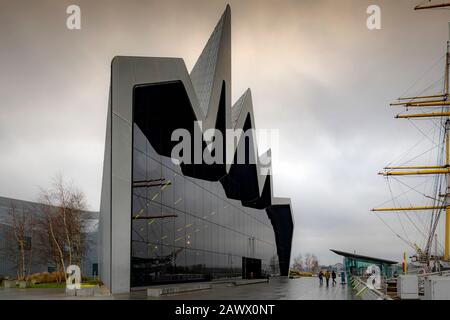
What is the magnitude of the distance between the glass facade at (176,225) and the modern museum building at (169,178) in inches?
1.9

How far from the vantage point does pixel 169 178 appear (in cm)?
2658

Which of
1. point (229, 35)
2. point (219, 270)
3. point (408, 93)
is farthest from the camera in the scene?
point (408, 93)

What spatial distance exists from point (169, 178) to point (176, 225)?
8.90ft

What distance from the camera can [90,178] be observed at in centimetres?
6731

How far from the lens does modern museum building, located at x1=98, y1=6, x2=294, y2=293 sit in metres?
21.3

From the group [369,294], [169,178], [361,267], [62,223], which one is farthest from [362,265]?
[62,223]

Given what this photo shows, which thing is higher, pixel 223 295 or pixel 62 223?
pixel 62 223

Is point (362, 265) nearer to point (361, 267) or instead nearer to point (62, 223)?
point (361, 267)

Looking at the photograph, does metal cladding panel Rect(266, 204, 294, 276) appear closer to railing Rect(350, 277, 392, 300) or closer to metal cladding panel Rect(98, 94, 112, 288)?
railing Rect(350, 277, 392, 300)

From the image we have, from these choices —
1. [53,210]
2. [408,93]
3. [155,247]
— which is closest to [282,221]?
[408,93]

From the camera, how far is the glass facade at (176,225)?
22734 mm

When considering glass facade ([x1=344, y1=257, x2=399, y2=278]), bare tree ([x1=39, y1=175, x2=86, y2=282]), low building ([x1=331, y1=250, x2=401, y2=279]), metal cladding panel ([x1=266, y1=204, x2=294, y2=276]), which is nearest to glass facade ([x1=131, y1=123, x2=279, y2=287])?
low building ([x1=331, y1=250, x2=401, y2=279])
